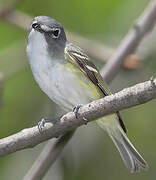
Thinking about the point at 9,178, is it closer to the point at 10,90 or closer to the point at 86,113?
the point at 10,90

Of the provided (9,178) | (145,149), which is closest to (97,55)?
(145,149)

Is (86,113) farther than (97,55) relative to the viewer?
No

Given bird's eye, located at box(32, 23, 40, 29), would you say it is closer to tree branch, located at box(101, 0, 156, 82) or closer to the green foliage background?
tree branch, located at box(101, 0, 156, 82)

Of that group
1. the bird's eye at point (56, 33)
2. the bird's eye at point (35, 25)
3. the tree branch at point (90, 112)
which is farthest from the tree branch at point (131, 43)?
the tree branch at point (90, 112)

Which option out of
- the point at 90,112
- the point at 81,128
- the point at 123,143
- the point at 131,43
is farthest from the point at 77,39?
the point at 90,112

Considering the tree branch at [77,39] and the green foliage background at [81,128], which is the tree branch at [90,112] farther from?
the tree branch at [77,39]

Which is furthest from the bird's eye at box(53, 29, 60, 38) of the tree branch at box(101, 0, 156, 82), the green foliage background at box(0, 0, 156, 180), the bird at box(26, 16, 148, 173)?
the green foliage background at box(0, 0, 156, 180)

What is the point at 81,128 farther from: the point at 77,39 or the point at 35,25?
the point at 35,25
